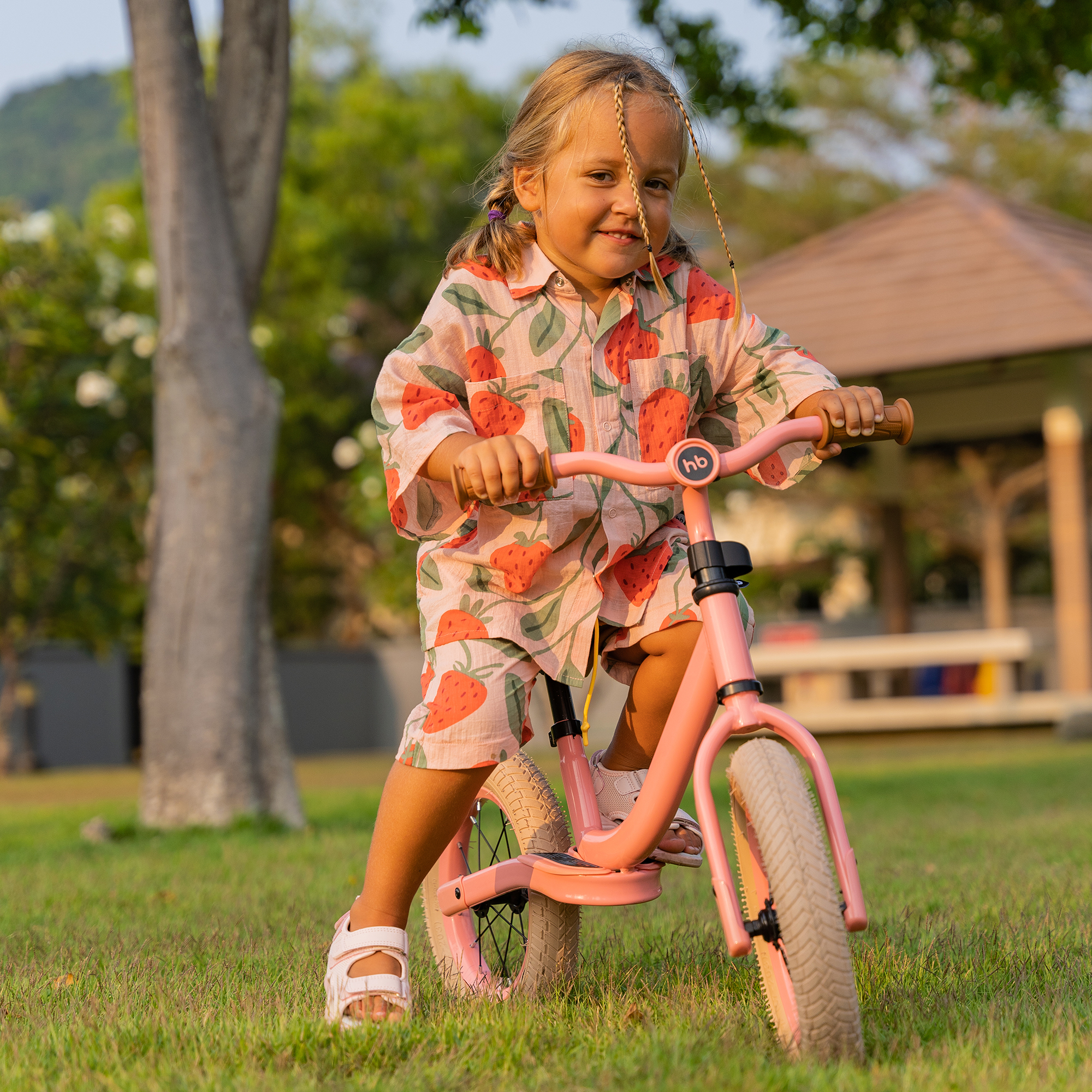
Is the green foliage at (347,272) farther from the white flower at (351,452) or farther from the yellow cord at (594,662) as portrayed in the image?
the yellow cord at (594,662)

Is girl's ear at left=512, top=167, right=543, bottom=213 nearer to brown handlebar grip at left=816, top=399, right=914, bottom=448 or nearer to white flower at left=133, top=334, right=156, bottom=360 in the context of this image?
brown handlebar grip at left=816, top=399, right=914, bottom=448

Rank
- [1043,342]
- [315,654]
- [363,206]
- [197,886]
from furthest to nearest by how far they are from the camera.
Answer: [363,206] → [315,654] → [1043,342] → [197,886]

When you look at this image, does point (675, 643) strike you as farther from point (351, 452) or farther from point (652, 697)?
point (351, 452)

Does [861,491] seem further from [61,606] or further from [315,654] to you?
[61,606]

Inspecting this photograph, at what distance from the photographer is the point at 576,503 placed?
8.49ft

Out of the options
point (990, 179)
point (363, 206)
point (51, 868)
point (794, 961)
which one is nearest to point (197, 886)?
point (51, 868)

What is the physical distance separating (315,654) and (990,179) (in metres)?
13.9

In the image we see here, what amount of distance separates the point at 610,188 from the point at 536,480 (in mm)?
644

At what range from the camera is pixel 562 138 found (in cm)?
260

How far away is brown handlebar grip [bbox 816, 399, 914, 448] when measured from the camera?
2.43 metres

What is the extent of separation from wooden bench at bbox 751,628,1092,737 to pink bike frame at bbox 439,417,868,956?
10343 millimetres

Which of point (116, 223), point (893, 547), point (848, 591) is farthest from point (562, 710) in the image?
point (848, 591)

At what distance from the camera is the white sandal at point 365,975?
2.56 meters

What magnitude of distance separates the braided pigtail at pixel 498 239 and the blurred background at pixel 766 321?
33 centimetres
